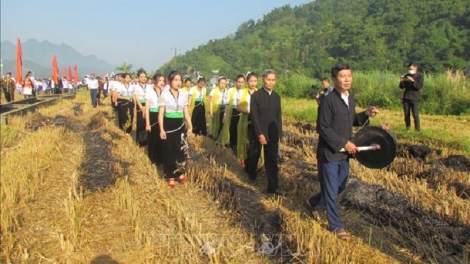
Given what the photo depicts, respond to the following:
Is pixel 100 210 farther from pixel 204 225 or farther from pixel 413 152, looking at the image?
pixel 413 152

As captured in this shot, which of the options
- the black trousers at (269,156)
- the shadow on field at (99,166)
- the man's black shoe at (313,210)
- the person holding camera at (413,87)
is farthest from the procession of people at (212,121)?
the person holding camera at (413,87)

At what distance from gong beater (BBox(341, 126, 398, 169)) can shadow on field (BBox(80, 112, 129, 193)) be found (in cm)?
326

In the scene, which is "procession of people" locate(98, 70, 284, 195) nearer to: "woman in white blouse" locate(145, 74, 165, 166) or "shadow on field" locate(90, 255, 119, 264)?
"woman in white blouse" locate(145, 74, 165, 166)

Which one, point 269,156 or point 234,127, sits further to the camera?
point 234,127

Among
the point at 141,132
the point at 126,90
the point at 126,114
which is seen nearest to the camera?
the point at 141,132

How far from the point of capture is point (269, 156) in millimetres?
5703

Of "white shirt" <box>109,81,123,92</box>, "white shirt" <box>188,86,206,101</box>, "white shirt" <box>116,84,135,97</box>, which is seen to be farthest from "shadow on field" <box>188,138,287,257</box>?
"white shirt" <box>109,81,123,92</box>

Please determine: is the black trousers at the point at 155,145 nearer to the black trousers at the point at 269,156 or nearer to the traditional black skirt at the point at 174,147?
the traditional black skirt at the point at 174,147

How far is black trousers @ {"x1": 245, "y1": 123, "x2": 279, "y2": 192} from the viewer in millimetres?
5609

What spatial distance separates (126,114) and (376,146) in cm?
785

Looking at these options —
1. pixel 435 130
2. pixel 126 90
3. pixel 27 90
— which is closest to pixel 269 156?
pixel 435 130

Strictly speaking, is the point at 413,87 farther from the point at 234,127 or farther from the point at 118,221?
the point at 118,221

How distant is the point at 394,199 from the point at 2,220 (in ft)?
13.5

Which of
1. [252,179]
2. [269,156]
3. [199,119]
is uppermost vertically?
[199,119]
